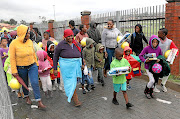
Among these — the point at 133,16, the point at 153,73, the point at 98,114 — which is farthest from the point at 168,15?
the point at 98,114

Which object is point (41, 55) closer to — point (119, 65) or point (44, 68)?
point (44, 68)

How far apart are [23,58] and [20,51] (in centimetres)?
20

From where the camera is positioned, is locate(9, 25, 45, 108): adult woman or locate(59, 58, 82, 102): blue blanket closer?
locate(9, 25, 45, 108): adult woman

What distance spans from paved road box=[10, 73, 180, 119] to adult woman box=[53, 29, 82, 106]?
0.41 metres

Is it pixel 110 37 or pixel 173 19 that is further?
pixel 110 37

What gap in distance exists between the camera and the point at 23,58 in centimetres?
448

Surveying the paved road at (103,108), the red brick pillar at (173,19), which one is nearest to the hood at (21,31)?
the paved road at (103,108)

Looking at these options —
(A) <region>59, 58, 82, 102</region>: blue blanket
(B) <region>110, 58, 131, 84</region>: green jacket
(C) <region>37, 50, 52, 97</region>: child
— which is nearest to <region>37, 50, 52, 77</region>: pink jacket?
(C) <region>37, 50, 52, 97</region>: child

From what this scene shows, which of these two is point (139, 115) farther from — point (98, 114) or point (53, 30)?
point (53, 30)

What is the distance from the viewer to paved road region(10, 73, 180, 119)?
4184 millimetres

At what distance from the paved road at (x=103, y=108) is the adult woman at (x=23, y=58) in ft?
1.44

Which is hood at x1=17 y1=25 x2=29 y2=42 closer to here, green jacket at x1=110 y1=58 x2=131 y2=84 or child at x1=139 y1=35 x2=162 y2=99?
green jacket at x1=110 y1=58 x2=131 y2=84

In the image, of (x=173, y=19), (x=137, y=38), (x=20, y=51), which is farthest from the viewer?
(x=137, y=38)

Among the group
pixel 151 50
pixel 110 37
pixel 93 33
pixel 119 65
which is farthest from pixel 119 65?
pixel 93 33
